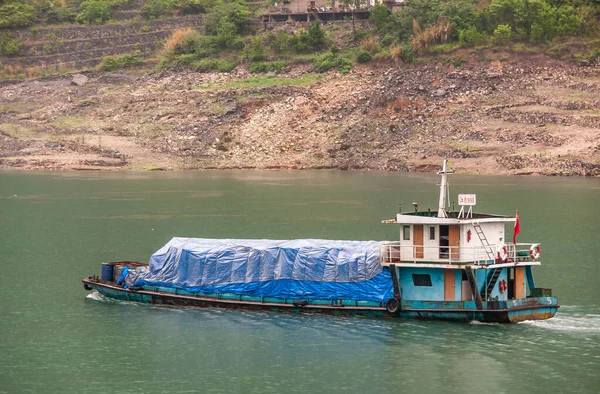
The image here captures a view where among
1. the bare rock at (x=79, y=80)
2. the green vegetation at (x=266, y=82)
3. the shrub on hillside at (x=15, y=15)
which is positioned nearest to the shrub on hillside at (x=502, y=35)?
the green vegetation at (x=266, y=82)

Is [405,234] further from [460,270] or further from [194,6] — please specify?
[194,6]

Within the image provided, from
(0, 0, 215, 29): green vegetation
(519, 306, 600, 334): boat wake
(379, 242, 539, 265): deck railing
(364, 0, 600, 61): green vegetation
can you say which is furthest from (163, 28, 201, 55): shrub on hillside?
(519, 306, 600, 334): boat wake

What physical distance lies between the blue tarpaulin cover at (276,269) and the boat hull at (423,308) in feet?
1.70

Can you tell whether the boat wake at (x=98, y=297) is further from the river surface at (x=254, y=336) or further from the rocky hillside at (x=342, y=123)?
the rocky hillside at (x=342, y=123)

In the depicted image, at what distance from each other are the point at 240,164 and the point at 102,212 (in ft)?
130

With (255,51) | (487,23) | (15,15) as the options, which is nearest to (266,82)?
(255,51)

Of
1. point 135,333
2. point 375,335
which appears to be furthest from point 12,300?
point 375,335

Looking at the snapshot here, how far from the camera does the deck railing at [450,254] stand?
48562mm

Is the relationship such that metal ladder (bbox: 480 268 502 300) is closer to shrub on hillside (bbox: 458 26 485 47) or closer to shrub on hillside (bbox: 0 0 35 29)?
shrub on hillside (bbox: 458 26 485 47)

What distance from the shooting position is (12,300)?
55.2m

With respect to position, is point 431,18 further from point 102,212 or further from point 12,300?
point 12,300

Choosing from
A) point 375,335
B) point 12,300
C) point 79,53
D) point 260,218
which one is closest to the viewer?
point 375,335

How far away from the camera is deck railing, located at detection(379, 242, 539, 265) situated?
48562mm

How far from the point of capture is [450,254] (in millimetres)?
48469
